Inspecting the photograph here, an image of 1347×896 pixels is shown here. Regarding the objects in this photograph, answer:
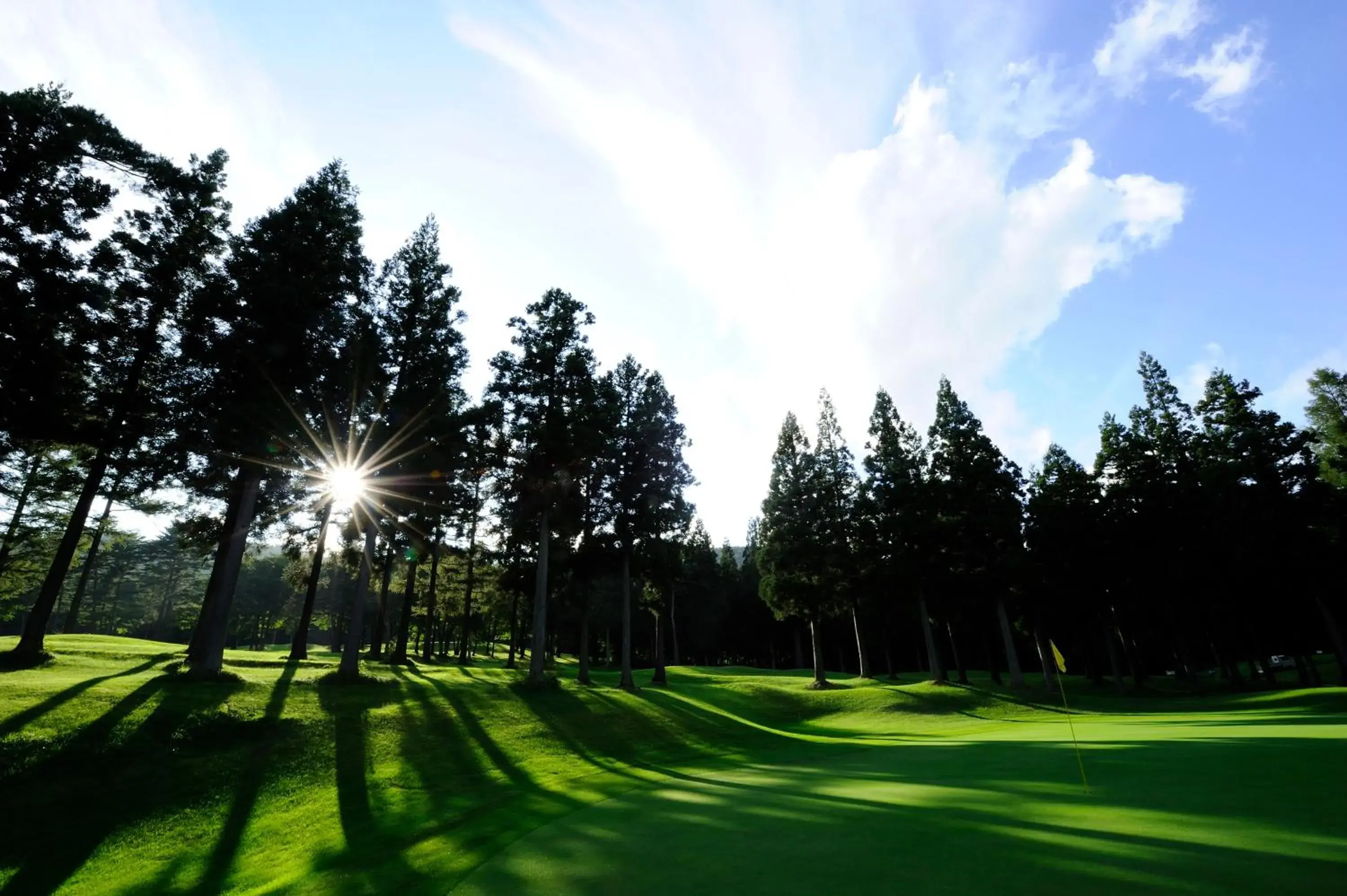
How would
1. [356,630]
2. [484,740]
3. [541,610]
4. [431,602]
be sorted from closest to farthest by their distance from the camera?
[484,740] < [356,630] < [541,610] < [431,602]

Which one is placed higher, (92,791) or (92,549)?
(92,549)

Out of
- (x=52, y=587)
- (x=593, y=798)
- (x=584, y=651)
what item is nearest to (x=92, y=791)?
(x=593, y=798)

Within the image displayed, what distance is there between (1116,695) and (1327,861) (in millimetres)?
→ 46713

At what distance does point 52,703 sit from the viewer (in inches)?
613

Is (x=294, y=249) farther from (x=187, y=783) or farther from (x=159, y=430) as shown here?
(x=187, y=783)

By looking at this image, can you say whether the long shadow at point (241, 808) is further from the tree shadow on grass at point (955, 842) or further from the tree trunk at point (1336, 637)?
the tree trunk at point (1336, 637)

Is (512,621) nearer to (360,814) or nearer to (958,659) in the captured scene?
(958,659)

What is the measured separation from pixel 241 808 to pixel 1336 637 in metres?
52.4

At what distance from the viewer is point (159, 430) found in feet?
77.0

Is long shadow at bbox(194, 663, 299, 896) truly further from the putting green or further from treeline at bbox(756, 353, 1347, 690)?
treeline at bbox(756, 353, 1347, 690)

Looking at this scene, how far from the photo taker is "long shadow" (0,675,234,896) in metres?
9.76

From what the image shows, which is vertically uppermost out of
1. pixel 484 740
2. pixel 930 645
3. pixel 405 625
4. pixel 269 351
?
pixel 269 351

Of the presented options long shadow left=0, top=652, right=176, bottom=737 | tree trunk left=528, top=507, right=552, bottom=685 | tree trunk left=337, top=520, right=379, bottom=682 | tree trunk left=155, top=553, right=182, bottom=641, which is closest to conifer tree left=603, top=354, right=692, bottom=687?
tree trunk left=528, top=507, right=552, bottom=685

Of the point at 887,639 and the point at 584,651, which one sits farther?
the point at 887,639
